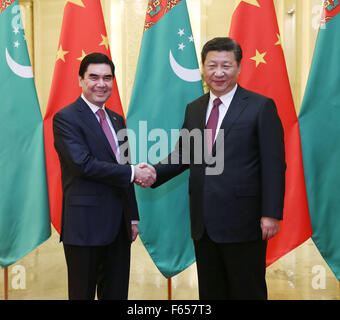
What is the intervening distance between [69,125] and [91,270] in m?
0.73

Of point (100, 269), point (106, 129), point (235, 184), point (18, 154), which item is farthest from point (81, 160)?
point (18, 154)

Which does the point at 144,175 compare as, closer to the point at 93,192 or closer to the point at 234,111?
the point at 93,192

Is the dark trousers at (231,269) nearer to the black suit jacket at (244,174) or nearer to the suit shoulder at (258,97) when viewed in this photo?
the black suit jacket at (244,174)

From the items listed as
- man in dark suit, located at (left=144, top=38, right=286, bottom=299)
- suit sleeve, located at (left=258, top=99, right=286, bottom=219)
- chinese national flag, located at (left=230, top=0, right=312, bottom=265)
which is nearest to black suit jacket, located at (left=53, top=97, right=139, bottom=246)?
man in dark suit, located at (left=144, top=38, right=286, bottom=299)

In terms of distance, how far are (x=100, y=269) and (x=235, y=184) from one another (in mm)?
850

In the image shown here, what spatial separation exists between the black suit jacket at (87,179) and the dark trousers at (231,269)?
477 millimetres

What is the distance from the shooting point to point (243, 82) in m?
2.45

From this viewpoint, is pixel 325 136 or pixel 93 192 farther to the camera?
pixel 325 136

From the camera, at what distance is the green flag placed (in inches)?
97.8

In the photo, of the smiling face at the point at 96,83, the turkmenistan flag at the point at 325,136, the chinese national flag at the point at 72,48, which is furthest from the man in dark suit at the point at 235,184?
the chinese national flag at the point at 72,48

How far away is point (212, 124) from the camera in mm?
1929

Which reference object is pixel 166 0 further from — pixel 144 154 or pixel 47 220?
pixel 47 220

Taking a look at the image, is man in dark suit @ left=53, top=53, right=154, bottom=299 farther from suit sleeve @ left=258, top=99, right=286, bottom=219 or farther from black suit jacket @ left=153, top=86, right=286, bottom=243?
suit sleeve @ left=258, top=99, right=286, bottom=219
